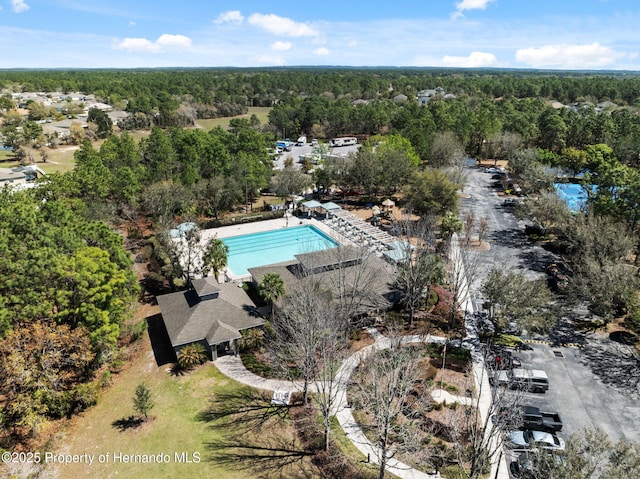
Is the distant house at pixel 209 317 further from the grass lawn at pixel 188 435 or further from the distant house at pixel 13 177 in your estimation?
the distant house at pixel 13 177

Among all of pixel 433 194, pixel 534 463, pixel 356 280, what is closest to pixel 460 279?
pixel 356 280

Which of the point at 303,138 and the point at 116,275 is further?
the point at 303,138

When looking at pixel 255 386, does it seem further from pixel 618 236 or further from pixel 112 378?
pixel 618 236

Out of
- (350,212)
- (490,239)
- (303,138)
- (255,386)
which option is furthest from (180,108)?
(255,386)

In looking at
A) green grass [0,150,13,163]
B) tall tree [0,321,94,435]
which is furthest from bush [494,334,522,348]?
green grass [0,150,13,163]

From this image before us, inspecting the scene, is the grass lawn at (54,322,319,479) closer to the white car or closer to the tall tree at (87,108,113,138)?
the white car

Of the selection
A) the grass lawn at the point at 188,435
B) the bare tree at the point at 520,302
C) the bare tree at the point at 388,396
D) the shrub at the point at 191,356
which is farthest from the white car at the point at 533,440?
the shrub at the point at 191,356
